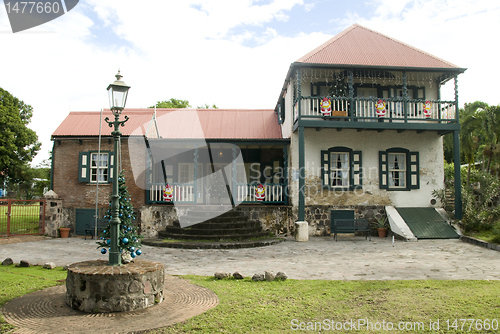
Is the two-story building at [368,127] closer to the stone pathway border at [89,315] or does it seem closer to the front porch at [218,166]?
the front porch at [218,166]

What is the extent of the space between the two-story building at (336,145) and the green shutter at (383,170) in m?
0.04

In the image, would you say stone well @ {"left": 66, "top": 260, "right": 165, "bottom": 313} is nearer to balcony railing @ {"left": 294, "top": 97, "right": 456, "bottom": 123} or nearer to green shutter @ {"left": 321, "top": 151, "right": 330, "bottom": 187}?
balcony railing @ {"left": 294, "top": 97, "right": 456, "bottom": 123}

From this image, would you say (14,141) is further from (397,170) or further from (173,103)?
(397,170)

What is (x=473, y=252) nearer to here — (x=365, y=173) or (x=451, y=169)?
(x=365, y=173)

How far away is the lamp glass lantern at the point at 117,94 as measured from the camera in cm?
582

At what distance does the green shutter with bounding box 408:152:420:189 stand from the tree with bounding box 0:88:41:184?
21.9 m

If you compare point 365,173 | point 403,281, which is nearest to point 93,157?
point 365,173

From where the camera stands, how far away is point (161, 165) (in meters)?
16.2

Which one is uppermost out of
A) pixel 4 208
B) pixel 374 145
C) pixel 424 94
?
pixel 424 94

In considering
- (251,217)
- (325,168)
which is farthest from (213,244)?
(325,168)

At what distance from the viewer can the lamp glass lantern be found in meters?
5.82

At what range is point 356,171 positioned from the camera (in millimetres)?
14062

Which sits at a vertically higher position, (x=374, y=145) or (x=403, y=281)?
(x=374, y=145)

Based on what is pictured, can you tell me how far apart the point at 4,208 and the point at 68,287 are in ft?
35.3
